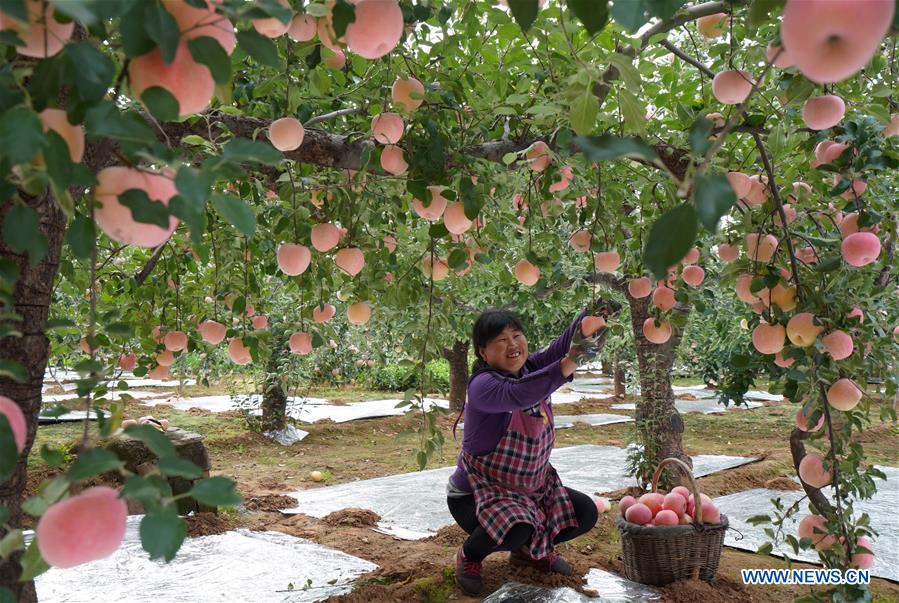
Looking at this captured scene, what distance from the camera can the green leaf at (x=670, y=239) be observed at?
17.5 inches

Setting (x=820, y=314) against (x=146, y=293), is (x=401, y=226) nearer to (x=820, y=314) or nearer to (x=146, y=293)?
(x=146, y=293)

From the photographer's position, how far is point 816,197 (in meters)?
1.91

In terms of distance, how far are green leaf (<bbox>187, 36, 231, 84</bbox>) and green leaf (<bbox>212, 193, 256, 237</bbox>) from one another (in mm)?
89

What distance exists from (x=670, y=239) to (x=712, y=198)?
4 cm

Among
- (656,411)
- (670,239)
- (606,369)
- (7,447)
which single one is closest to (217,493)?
(7,447)

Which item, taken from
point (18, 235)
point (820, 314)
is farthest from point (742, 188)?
point (18, 235)

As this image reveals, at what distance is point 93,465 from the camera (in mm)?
475

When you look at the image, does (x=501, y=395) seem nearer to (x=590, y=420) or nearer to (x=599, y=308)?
(x=599, y=308)

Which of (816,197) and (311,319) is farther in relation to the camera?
(311,319)

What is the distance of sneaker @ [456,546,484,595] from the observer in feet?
8.41

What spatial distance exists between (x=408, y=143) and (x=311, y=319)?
1.02 m

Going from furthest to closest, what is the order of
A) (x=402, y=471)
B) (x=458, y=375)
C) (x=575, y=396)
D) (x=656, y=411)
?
1. (x=575, y=396)
2. (x=458, y=375)
3. (x=402, y=471)
4. (x=656, y=411)

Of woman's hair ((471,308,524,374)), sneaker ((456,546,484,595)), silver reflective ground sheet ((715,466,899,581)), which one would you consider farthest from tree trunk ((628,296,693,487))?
sneaker ((456,546,484,595))

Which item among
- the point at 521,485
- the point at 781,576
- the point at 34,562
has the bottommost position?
the point at 781,576
